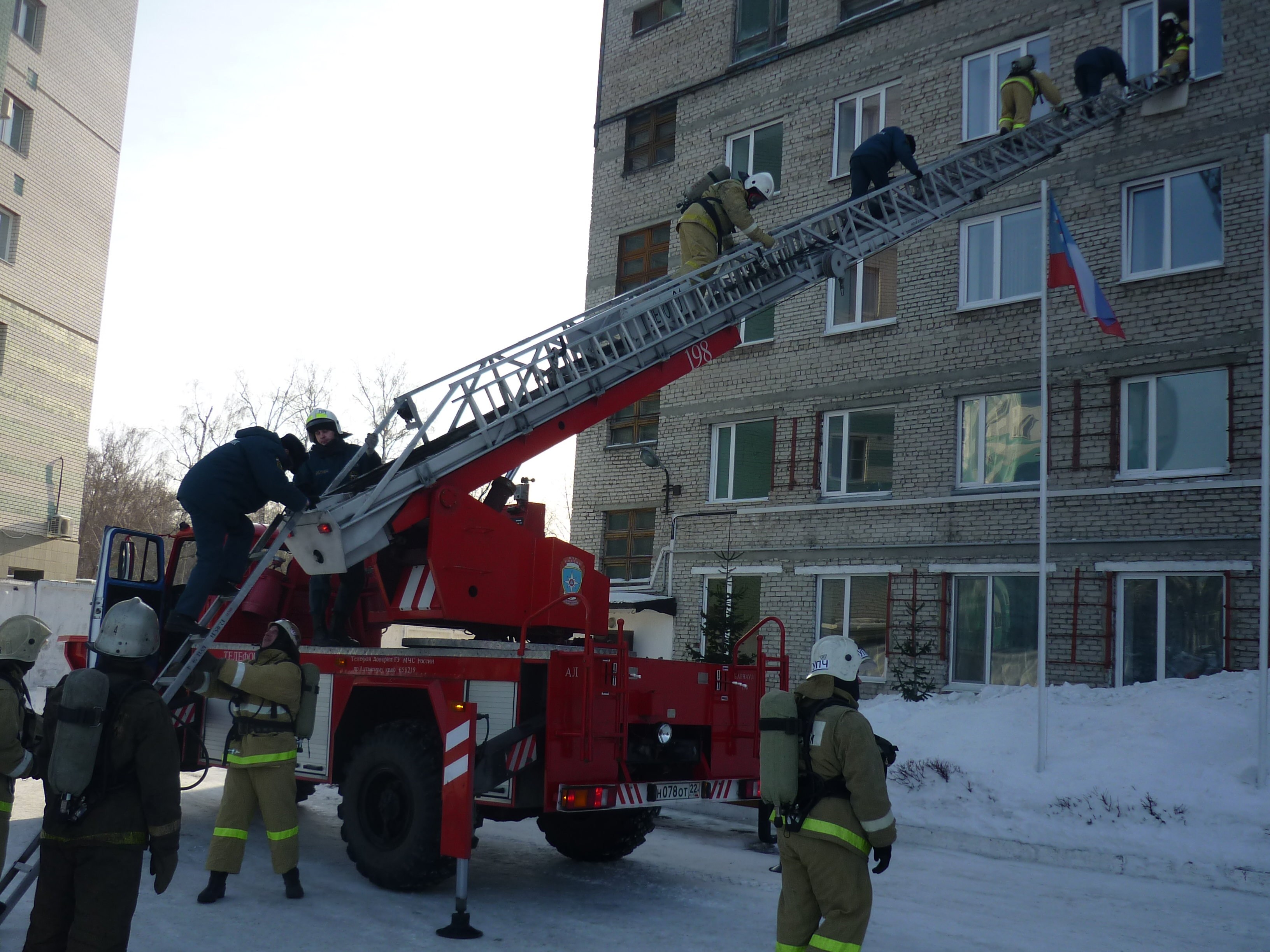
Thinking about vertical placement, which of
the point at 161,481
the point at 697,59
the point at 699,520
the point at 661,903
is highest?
the point at 697,59

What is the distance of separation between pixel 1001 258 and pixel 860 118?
4.08m

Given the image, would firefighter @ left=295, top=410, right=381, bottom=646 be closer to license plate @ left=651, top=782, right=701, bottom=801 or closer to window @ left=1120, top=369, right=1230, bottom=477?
license plate @ left=651, top=782, right=701, bottom=801

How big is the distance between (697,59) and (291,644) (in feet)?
60.5

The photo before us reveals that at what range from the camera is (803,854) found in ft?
14.8

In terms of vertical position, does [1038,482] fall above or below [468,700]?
above

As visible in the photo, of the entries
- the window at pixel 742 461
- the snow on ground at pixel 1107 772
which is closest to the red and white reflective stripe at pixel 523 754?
the snow on ground at pixel 1107 772

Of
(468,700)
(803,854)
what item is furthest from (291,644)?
(803,854)

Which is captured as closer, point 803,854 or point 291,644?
point 803,854

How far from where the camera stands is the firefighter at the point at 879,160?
11.2m

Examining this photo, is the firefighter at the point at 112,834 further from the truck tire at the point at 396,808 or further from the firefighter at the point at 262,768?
the truck tire at the point at 396,808

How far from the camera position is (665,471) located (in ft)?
68.6

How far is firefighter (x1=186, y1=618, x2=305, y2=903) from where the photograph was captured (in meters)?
6.56

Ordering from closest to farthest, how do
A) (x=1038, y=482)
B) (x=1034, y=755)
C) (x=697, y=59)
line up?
(x=1034, y=755)
(x=1038, y=482)
(x=697, y=59)

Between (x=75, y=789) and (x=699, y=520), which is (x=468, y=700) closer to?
(x=75, y=789)
